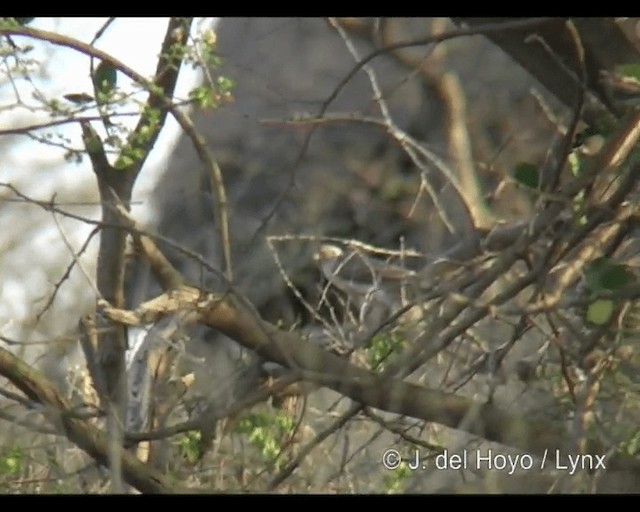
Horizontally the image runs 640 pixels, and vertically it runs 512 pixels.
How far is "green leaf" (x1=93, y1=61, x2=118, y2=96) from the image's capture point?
5.92 feet

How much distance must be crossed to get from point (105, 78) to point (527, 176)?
724mm

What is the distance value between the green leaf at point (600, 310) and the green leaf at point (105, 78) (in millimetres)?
839

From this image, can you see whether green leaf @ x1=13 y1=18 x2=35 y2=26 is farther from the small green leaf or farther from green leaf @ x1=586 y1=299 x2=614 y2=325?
green leaf @ x1=586 y1=299 x2=614 y2=325

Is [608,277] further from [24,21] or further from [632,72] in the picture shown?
[24,21]

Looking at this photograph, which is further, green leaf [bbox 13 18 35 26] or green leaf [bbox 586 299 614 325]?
green leaf [bbox 13 18 35 26]

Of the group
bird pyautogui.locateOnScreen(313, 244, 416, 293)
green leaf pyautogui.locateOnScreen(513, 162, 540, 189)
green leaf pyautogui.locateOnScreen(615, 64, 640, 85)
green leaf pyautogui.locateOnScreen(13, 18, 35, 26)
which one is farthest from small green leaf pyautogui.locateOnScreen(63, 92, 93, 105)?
green leaf pyautogui.locateOnScreen(615, 64, 640, 85)

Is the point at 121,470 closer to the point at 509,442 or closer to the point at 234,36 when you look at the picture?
the point at 509,442

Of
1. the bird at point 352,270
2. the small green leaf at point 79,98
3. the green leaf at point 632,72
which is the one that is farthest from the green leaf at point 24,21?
the green leaf at point 632,72

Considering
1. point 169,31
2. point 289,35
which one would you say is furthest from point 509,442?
point 289,35

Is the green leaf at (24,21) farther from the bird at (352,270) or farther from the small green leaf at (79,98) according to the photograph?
the bird at (352,270)

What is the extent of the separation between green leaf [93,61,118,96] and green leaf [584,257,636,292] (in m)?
0.83

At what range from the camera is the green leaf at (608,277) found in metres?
1.45

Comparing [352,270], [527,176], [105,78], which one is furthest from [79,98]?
[352,270]

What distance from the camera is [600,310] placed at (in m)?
1.50
